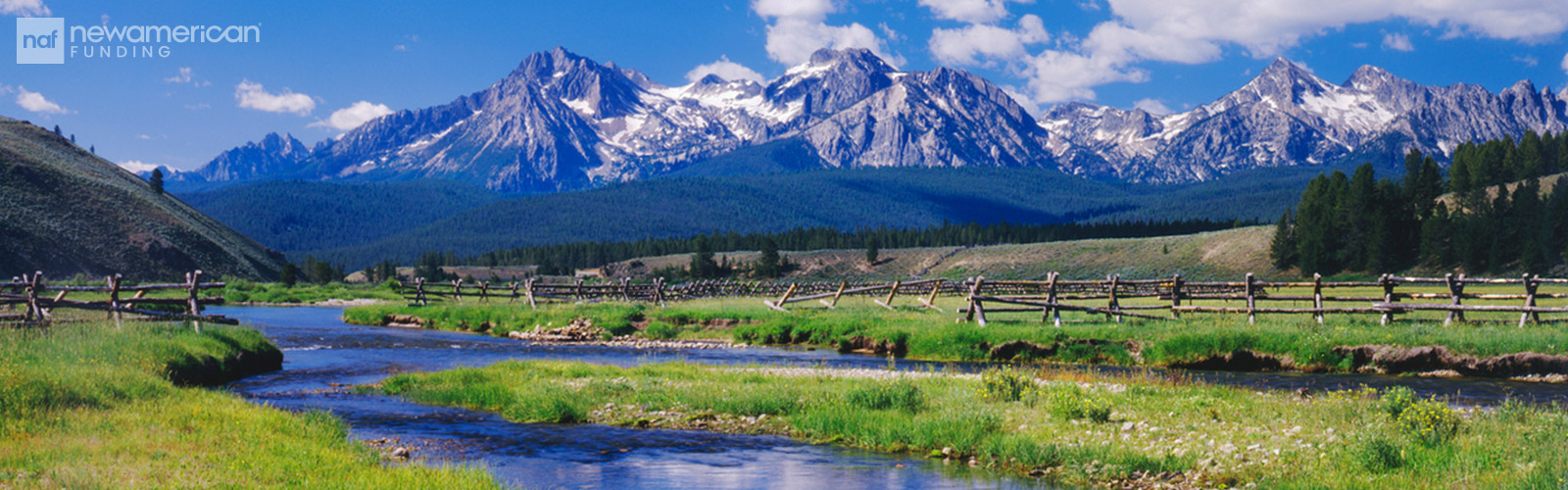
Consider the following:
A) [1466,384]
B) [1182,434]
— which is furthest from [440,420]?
[1466,384]

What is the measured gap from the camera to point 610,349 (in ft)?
117

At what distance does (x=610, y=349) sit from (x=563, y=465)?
2146 centimetres

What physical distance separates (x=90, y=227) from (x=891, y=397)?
5147 inches

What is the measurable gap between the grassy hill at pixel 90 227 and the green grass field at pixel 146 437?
105205mm

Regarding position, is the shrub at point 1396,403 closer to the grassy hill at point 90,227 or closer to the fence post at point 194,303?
the fence post at point 194,303

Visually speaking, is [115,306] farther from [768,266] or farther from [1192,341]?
[768,266]

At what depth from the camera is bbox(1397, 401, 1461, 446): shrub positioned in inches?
489

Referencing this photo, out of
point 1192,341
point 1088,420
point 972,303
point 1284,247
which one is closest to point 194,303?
point 972,303

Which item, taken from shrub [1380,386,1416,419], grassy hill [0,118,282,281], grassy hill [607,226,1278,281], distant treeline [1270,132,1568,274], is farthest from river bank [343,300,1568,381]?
grassy hill [0,118,282,281]

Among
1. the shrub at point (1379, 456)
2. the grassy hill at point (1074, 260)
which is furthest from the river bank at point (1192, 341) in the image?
the grassy hill at point (1074, 260)

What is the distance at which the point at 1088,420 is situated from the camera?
1535 centimetres

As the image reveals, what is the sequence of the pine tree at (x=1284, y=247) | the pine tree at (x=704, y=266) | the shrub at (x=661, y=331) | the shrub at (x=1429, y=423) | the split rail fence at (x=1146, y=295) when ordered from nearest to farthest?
the shrub at (x=1429, y=423) → the split rail fence at (x=1146, y=295) → the shrub at (x=661, y=331) → the pine tree at (x=1284, y=247) → the pine tree at (x=704, y=266)

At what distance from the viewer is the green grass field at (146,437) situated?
1052 centimetres

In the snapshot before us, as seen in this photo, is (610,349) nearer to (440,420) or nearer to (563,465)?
(440,420)
